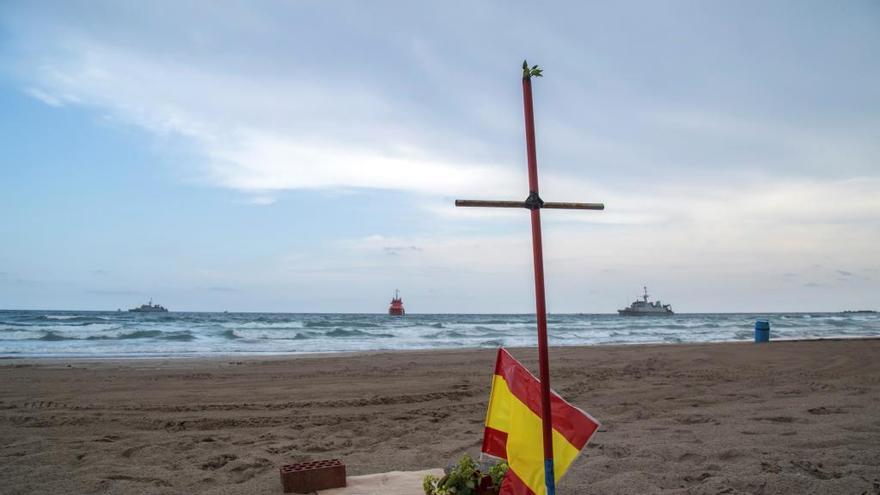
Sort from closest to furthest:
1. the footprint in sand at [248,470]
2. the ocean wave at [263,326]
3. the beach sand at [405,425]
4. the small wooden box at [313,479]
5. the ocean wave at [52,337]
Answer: the small wooden box at [313,479] → the beach sand at [405,425] → the footprint in sand at [248,470] → the ocean wave at [52,337] → the ocean wave at [263,326]

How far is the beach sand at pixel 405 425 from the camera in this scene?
4.70 metres

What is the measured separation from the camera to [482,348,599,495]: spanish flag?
3.06 metres

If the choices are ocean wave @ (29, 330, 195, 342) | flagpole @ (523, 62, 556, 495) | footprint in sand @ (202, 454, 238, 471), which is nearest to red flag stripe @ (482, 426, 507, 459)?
flagpole @ (523, 62, 556, 495)

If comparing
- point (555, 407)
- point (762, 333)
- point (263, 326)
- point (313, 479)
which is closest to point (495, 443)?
point (555, 407)

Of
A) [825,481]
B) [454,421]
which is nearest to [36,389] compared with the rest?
[454,421]

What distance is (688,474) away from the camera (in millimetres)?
4504

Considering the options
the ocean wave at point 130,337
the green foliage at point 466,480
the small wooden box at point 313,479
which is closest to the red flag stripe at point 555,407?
the green foliage at point 466,480

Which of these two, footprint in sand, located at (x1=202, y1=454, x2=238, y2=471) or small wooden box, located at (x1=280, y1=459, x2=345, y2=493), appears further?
footprint in sand, located at (x1=202, y1=454, x2=238, y2=471)

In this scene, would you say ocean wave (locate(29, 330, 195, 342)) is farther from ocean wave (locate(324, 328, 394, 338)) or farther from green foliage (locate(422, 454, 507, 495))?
green foliage (locate(422, 454, 507, 495))

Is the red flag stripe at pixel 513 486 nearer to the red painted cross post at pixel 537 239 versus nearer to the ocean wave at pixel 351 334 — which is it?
the red painted cross post at pixel 537 239

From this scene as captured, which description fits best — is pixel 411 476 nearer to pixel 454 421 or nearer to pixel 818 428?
pixel 454 421

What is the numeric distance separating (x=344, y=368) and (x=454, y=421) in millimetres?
5890

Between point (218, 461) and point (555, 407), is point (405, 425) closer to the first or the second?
point (218, 461)

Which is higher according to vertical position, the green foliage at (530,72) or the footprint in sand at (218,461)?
the green foliage at (530,72)
